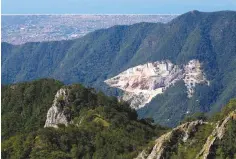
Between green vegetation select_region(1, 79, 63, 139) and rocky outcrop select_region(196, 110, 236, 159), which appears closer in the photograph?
rocky outcrop select_region(196, 110, 236, 159)

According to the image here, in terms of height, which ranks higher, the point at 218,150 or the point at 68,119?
the point at 68,119

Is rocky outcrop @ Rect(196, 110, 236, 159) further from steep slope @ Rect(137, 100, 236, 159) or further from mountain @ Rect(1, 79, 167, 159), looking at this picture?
mountain @ Rect(1, 79, 167, 159)


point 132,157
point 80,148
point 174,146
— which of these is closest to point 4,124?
point 80,148

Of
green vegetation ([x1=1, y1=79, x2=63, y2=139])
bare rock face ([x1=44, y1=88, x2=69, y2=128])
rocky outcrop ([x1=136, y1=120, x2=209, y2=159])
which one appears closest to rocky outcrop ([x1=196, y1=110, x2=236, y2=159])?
rocky outcrop ([x1=136, y1=120, x2=209, y2=159])

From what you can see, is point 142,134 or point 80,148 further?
point 142,134

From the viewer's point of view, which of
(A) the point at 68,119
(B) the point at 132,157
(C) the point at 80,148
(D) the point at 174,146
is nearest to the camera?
(D) the point at 174,146

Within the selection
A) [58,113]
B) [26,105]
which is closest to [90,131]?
[58,113]

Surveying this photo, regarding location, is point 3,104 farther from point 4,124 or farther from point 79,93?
point 79,93
